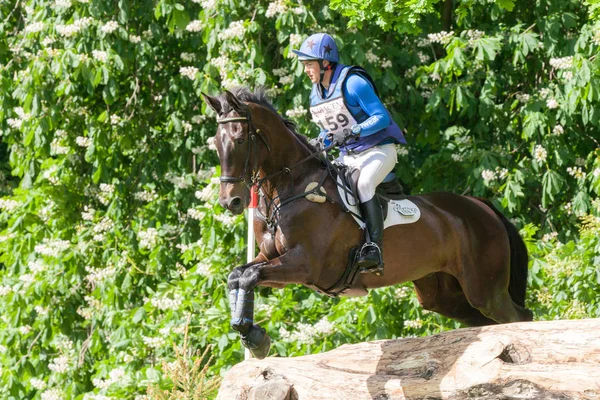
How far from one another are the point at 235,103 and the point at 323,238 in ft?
3.59

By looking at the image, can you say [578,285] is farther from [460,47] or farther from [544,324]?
[544,324]

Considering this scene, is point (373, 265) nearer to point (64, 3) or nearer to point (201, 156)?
point (201, 156)

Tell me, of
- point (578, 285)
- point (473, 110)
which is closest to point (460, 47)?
point (473, 110)

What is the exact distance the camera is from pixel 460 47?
11.2m

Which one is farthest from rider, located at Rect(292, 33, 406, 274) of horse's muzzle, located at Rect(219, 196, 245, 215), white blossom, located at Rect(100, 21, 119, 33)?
white blossom, located at Rect(100, 21, 119, 33)

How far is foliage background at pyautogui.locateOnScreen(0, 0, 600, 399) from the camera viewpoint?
10844 millimetres

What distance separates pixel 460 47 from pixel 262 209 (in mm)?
4762

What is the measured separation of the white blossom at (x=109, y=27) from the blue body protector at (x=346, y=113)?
4911 mm

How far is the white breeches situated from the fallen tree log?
1.08 metres

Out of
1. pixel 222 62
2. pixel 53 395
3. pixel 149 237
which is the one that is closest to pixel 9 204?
pixel 149 237

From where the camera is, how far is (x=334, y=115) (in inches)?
293

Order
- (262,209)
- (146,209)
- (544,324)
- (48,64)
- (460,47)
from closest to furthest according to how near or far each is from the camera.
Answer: (544,324) < (262,209) < (460,47) < (48,64) < (146,209)

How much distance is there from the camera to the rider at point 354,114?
→ 7.29 m

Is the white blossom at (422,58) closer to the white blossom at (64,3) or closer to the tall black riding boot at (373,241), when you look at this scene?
the white blossom at (64,3)
